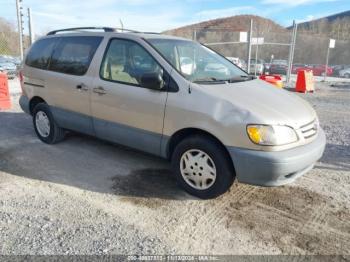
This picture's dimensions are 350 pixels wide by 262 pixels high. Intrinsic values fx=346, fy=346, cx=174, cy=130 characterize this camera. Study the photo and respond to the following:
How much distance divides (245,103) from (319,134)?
43.9 inches

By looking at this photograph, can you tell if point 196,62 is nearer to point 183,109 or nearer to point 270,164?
point 183,109

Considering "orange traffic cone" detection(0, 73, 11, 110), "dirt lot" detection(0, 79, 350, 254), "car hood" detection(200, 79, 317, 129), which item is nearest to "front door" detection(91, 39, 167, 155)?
"dirt lot" detection(0, 79, 350, 254)

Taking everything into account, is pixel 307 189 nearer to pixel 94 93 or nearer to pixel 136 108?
pixel 136 108

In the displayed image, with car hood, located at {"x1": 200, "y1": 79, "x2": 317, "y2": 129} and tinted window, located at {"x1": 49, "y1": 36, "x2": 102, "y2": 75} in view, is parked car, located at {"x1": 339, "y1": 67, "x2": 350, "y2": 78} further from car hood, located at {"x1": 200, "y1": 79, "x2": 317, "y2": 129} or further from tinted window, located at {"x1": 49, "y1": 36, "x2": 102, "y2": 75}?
tinted window, located at {"x1": 49, "y1": 36, "x2": 102, "y2": 75}

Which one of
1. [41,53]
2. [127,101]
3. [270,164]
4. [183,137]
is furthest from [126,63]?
[270,164]

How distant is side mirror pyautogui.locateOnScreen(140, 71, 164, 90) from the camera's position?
3.94 metres

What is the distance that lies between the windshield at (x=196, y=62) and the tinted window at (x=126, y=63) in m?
0.18

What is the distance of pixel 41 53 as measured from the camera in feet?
18.5

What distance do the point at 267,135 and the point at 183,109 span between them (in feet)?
3.14

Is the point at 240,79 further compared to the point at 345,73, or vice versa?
the point at 345,73

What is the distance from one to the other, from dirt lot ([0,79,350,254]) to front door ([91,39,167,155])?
1.75 ft

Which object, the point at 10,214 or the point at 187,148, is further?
the point at 187,148

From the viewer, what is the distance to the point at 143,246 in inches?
119

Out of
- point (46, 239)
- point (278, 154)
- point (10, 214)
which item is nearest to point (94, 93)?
point (10, 214)
